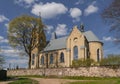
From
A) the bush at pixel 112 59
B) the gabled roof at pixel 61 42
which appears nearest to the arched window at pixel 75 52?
the gabled roof at pixel 61 42

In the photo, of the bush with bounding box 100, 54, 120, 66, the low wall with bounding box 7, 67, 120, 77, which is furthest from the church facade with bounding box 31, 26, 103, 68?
the bush with bounding box 100, 54, 120, 66

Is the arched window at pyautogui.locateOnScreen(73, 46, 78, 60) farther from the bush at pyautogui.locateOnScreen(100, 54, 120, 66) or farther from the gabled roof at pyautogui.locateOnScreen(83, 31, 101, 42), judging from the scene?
the bush at pyautogui.locateOnScreen(100, 54, 120, 66)

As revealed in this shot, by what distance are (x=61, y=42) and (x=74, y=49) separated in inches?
317

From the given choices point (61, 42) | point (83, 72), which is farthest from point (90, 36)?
point (83, 72)

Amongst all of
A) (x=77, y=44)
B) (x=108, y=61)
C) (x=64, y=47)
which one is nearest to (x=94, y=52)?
(x=77, y=44)

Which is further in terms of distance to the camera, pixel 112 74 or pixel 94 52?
pixel 94 52

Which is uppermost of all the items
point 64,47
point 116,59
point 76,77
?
point 64,47

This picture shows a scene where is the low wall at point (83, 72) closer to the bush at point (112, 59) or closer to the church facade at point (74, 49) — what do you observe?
the bush at point (112, 59)

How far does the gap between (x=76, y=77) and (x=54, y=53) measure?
3038 cm

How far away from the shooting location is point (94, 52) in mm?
61844

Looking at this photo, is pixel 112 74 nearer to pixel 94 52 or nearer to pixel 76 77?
pixel 76 77

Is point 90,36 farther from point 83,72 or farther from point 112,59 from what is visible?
point 83,72

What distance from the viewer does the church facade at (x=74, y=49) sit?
203ft

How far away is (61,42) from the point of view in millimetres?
70938
